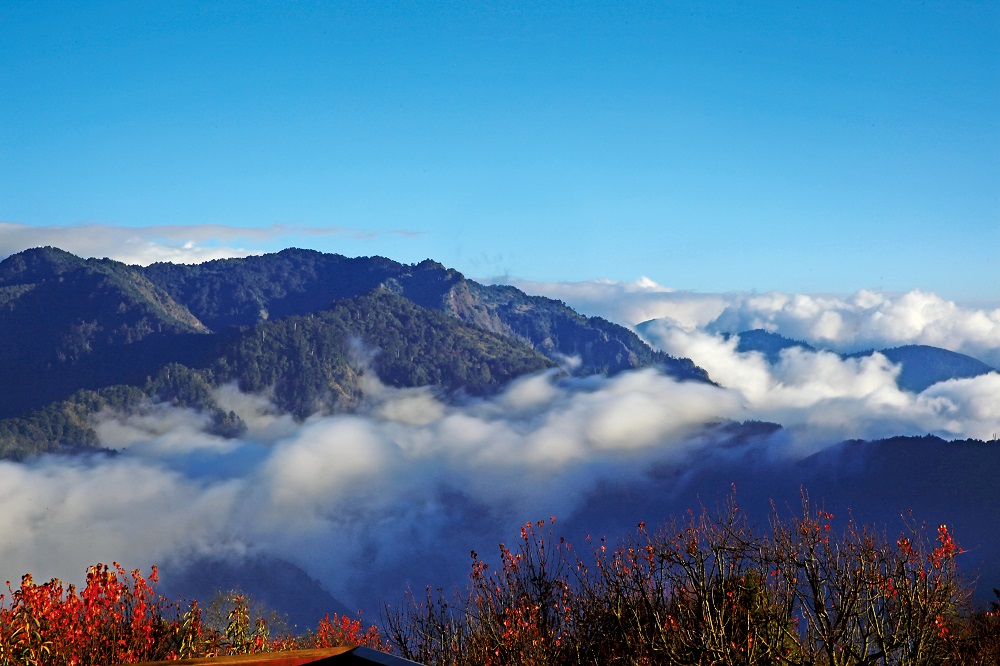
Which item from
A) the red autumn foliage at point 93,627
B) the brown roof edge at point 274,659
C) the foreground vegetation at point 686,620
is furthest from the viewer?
the foreground vegetation at point 686,620

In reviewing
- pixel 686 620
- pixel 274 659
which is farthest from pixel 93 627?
pixel 274 659

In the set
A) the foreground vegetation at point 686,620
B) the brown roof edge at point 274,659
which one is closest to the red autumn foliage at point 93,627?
the foreground vegetation at point 686,620

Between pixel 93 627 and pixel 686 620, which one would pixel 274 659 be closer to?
pixel 93 627

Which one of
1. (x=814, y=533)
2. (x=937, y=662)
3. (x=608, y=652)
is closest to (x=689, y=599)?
(x=608, y=652)

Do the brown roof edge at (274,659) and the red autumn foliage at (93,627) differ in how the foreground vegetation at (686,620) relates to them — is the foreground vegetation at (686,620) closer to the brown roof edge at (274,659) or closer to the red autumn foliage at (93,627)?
the red autumn foliage at (93,627)

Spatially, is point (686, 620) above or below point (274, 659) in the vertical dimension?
below

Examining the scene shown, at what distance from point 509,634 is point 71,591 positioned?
1454 cm

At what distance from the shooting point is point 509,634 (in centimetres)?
3291

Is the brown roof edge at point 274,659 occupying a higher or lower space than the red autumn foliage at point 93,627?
higher

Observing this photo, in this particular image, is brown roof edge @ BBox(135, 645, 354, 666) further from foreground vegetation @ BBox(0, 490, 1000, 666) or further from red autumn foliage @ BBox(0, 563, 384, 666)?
foreground vegetation @ BBox(0, 490, 1000, 666)

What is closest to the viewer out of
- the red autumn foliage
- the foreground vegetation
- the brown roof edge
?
the brown roof edge

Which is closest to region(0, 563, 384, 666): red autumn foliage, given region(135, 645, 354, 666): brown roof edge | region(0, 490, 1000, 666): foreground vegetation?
region(0, 490, 1000, 666): foreground vegetation

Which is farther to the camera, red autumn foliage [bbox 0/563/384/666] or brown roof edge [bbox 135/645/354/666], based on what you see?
red autumn foliage [bbox 0/563/384/666]

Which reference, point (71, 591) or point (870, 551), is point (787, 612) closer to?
point (870, 551)
